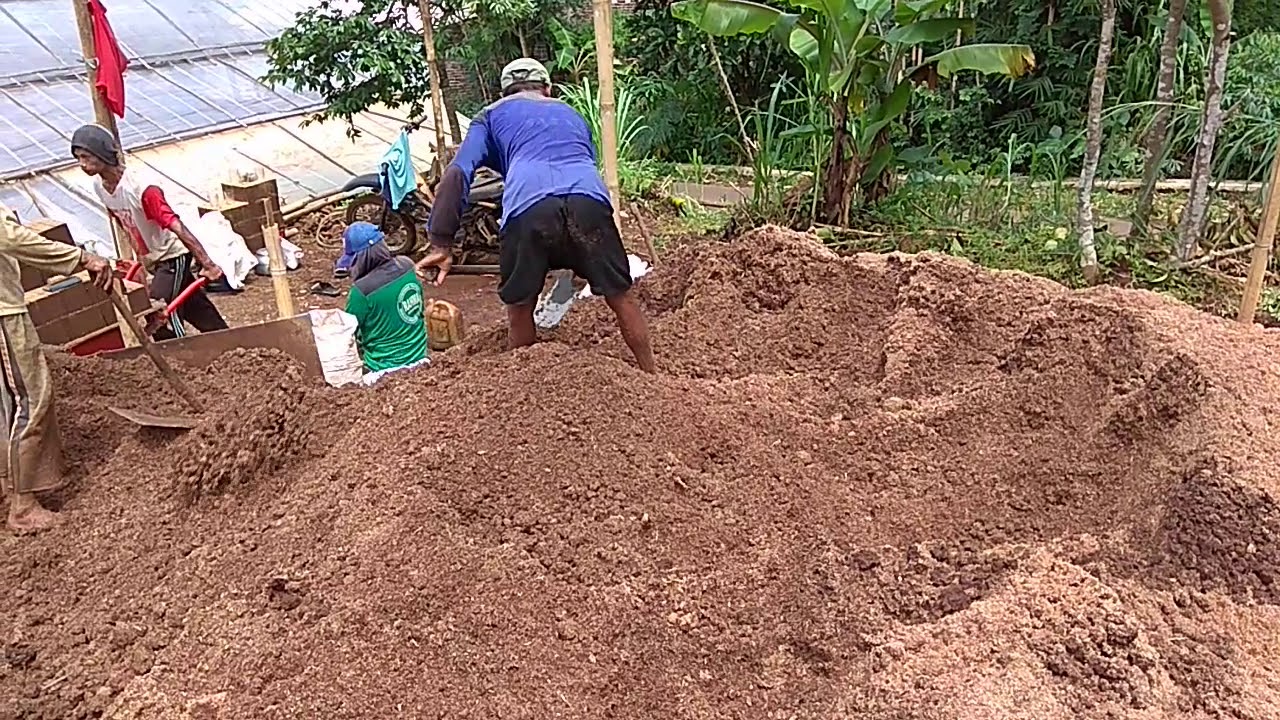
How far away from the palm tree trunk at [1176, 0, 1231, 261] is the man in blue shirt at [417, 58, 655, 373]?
2.81 metres

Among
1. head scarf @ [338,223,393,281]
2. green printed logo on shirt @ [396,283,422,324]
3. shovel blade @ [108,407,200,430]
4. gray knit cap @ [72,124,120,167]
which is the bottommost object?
shovel blade @ [108,407,200,430]

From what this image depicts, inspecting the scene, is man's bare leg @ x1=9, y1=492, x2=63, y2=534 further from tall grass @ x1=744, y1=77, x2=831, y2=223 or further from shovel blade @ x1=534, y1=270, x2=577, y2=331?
tall grass @ x1=744, y1=77, x2=831, y2=223

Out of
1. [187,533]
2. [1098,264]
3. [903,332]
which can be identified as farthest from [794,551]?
[1098,264]

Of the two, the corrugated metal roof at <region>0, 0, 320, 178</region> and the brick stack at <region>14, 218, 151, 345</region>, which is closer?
the brick stack at <region>14, 218, 151, 345</region>

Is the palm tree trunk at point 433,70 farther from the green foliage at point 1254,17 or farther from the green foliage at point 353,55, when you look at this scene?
the green foliage at point 1254,17

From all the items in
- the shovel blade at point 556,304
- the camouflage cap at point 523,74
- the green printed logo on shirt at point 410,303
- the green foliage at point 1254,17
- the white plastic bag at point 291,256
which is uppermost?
the camouflage cap at point 523,74

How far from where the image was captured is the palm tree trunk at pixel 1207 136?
4133 millimetres

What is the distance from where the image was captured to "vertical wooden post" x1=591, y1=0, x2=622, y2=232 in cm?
405

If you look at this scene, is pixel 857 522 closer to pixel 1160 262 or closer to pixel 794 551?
pixel 794 551

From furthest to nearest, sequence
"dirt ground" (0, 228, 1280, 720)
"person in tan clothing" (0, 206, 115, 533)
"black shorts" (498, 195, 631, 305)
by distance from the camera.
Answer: "black shorts" (498, 195, 631, 305) < "person in tan clothing" (0, 206, 115, 533) < "dirt ground" (0, 228, 1280, 720)

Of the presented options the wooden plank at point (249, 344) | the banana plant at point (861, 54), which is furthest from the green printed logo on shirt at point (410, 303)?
the banana plant at point (861, 54)

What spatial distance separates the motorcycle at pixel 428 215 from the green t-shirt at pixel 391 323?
2089mm

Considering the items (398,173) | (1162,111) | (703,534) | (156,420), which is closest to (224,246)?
(398,173)

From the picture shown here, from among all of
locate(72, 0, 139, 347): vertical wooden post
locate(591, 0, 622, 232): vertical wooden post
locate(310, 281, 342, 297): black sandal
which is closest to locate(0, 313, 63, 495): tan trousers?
locate(72, 0, 139, 347): vertical wooden post
